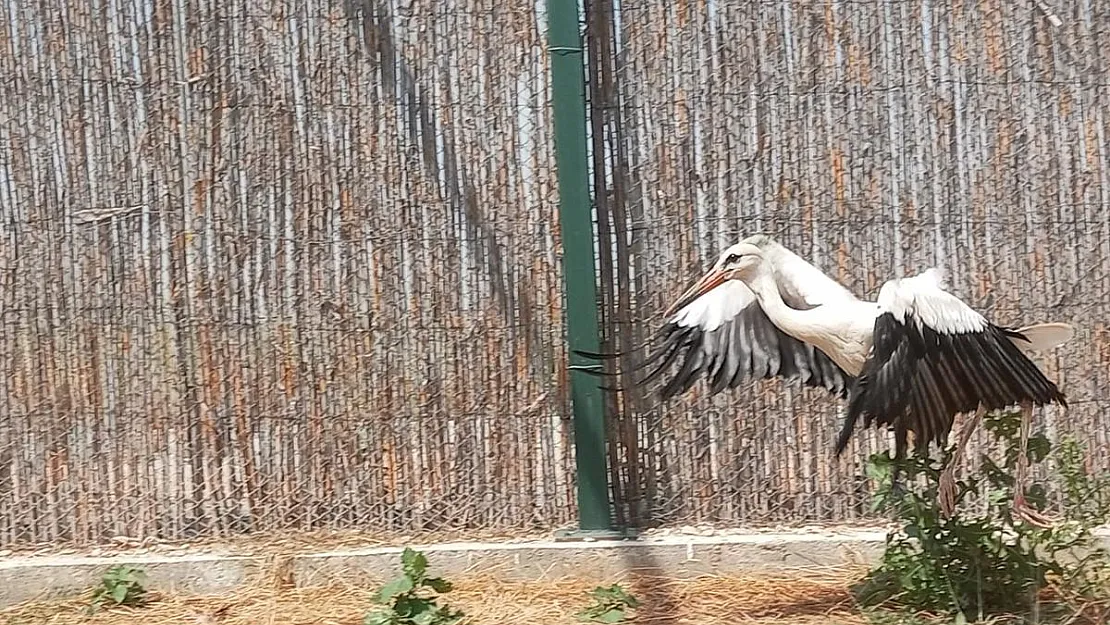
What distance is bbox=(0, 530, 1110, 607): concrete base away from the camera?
14.0ft

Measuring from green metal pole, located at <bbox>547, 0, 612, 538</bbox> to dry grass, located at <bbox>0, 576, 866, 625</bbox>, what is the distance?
1.42 feet

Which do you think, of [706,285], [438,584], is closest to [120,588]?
[438,584]

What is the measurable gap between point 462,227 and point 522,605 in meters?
1.44

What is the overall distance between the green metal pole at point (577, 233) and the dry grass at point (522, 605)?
0.43 meters

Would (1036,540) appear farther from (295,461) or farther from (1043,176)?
(295,461)

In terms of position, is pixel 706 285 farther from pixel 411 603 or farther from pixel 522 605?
pixel 411 603

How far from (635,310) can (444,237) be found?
80 centimetres

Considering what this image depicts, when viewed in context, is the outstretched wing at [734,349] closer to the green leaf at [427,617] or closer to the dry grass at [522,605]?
the dry grass at [522,605]

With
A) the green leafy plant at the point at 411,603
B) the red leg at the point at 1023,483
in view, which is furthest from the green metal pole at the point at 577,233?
the red leg at the point at 1023,483

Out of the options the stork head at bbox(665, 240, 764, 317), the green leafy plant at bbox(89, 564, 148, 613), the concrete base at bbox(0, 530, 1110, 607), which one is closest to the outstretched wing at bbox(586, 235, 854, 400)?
the stork head at bbox(665, 240, 764, 317)

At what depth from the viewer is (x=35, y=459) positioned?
4.39 m

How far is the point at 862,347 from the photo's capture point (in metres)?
3.59

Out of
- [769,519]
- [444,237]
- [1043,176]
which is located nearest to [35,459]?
[444,237]

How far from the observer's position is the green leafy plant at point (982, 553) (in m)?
3.74
